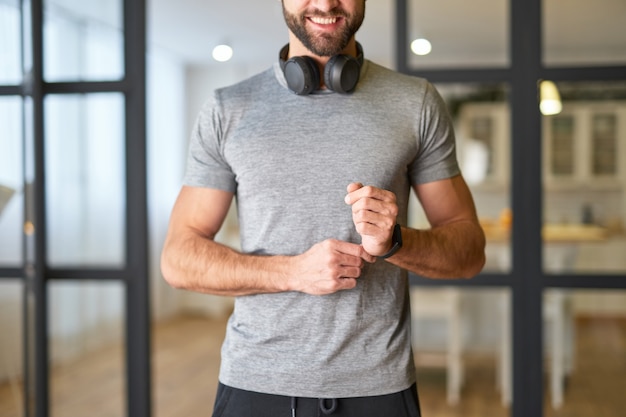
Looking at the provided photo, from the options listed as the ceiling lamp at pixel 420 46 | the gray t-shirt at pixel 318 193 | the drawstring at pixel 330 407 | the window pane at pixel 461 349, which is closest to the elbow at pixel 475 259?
the gray t-shirt at pixel 318 193

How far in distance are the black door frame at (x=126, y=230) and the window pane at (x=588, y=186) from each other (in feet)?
4.14

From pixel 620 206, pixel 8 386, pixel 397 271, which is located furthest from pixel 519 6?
pixel 8 386

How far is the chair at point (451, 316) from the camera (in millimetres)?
4496

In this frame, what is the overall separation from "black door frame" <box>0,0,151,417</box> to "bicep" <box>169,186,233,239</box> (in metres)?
1.00

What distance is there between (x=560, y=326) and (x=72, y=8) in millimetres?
2753

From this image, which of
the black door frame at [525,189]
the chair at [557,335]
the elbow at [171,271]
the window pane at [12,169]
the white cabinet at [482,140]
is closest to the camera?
the elbow at [171,271]

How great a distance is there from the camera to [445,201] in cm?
143

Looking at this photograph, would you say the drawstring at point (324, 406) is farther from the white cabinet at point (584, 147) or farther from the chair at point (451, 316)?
the chair at point (451, 316)

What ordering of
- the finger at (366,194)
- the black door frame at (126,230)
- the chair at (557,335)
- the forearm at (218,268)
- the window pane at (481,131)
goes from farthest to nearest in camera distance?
1. the window pane at (481,131)
2. the chair at (557,335)
3. the black door frame at (126,230)
4. the forearm at (218,268)
5. the finger at (366,194)

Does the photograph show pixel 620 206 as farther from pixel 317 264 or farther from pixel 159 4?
pixel 159 4

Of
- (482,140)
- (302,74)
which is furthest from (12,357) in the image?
(482,140)

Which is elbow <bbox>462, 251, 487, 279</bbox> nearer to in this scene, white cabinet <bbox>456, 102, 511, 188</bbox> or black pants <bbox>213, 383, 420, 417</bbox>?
black pants <bbox>213, 383, 420, 417</bbox>

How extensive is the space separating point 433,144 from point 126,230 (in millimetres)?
1326

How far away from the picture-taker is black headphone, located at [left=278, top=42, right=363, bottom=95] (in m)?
1.33
